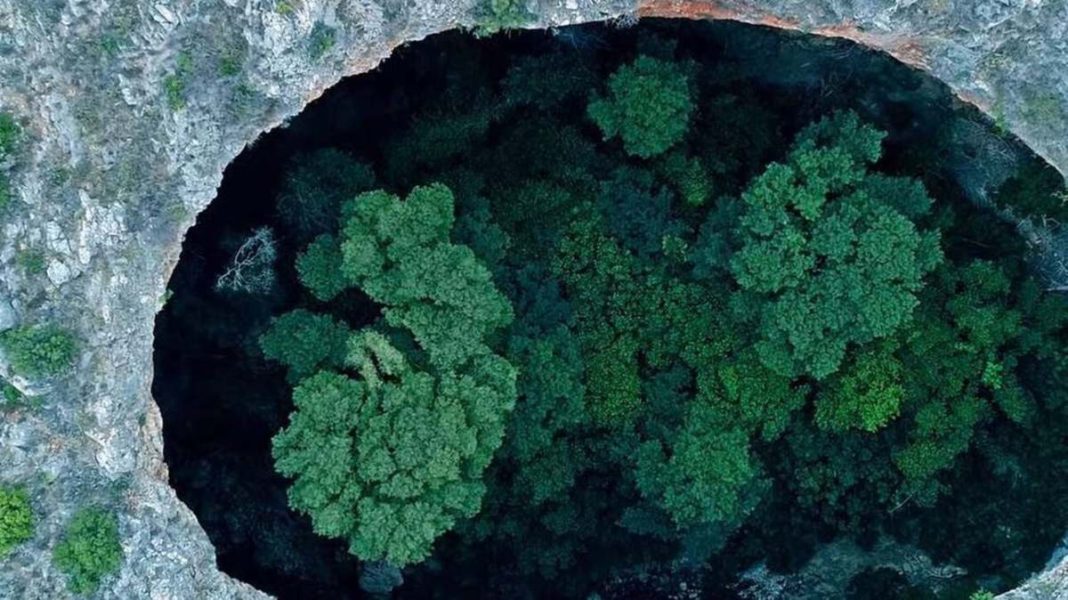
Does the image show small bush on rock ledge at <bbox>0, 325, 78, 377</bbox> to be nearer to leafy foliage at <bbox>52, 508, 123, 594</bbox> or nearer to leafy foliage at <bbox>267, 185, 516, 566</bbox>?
leafy foliage at <bbox>52, 508, 123, 594</bbox>

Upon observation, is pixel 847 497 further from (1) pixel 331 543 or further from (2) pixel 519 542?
(1) pixel 331 543

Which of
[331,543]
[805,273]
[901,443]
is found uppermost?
[805,273]

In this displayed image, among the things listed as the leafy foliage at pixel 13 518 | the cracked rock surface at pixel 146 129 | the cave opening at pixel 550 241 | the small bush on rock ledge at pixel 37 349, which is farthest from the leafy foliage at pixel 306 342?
the leafy foliage at pixel 13 518

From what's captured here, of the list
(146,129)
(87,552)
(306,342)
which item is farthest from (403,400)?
(146,129)

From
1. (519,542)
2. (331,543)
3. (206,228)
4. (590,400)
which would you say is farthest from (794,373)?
(206,228)

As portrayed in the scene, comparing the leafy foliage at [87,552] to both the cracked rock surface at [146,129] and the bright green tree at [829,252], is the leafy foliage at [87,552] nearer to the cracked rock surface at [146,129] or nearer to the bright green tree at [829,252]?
the cracked rock surface at [146,129]

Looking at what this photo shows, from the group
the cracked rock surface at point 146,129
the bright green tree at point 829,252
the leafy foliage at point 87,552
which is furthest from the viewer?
the bright green tree at point 829,252

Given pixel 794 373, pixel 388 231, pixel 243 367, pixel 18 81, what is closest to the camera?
pixel 18 81
